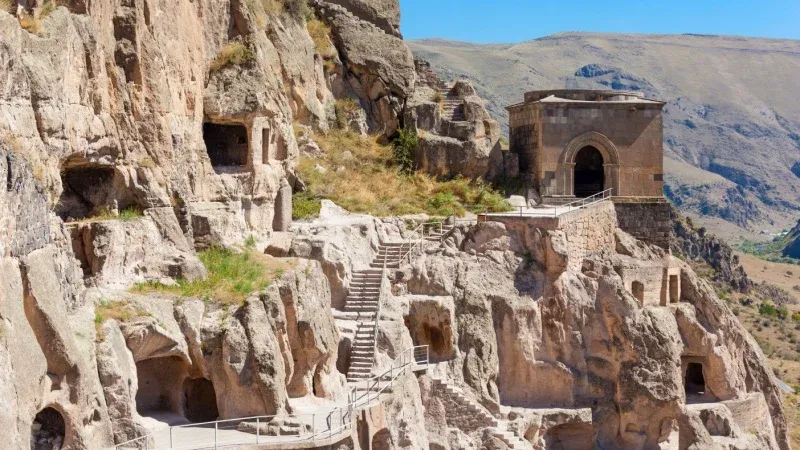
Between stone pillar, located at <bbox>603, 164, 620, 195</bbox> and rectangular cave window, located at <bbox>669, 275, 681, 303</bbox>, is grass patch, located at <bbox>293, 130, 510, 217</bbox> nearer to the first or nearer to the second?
stone pillar, located at <bbox>603, 164, 620, 195</bbox>

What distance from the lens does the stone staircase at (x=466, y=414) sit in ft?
105

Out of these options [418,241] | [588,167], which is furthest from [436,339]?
[588,167]

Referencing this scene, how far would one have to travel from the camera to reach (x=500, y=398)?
3481 cm

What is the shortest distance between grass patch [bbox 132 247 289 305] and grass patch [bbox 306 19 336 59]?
12692 mm

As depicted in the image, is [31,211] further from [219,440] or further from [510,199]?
[510,199]

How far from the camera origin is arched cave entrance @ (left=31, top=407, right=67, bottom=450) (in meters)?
22.0

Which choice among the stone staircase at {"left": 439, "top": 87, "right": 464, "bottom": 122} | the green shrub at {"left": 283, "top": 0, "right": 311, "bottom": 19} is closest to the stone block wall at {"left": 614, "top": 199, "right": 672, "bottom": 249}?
the stone staircase at {"left": 439, "top": 87, "right": 464, "bottom": 122}

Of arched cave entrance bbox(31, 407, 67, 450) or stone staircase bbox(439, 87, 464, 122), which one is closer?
arched cave entrance bbox(31, 407, 67, 450)

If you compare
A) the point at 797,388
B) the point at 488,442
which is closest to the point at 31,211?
the point at 488,442

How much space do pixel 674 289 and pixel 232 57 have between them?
14936 mm

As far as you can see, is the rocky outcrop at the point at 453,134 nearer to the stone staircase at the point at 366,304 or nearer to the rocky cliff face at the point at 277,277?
the rocky cliff face at the point at 277,277

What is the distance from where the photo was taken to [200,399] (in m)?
27.8

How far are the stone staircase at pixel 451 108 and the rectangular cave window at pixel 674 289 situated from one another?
830 cm

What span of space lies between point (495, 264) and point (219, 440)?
12.7 m
